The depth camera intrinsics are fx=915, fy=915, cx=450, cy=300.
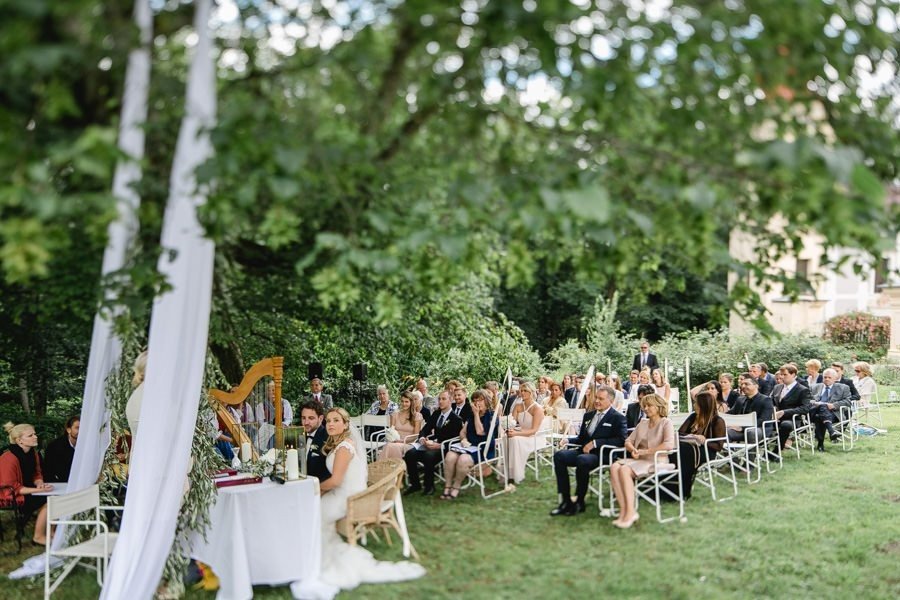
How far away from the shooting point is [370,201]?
16.1 feet

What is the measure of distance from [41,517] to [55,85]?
5.36m

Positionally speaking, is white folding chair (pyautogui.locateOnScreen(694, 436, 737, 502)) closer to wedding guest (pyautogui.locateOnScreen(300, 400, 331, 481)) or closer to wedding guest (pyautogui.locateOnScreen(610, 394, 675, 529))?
wedding guest (pyautogui.locateOnScreen(610, 394, 675, 529))

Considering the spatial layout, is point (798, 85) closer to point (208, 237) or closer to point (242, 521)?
point (208, 237)

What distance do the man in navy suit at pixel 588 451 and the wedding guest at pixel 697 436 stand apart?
67cm

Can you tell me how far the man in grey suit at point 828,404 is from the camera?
1372 cm

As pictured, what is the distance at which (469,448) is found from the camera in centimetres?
1088

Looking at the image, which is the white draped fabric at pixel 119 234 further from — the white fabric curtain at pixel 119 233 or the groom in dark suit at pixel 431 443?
the groom in dark suit at pixel 431 443

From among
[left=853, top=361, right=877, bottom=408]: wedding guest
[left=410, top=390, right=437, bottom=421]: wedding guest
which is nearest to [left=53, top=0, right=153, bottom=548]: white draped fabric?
[left=410, top=390, right=437, bottom=421]: wedding guest

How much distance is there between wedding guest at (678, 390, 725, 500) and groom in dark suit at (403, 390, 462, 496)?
280 centimetres

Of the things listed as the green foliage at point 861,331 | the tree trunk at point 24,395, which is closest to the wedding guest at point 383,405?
the tree trunk at point 24,395

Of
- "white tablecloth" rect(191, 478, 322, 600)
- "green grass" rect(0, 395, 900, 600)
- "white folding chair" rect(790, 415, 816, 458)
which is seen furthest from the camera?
"white folding chair" rect(790, 415, 816, 458)

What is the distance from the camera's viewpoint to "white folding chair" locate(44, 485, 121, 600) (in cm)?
662

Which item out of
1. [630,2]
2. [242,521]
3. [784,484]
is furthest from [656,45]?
[784,484]

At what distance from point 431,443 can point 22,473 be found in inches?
179
